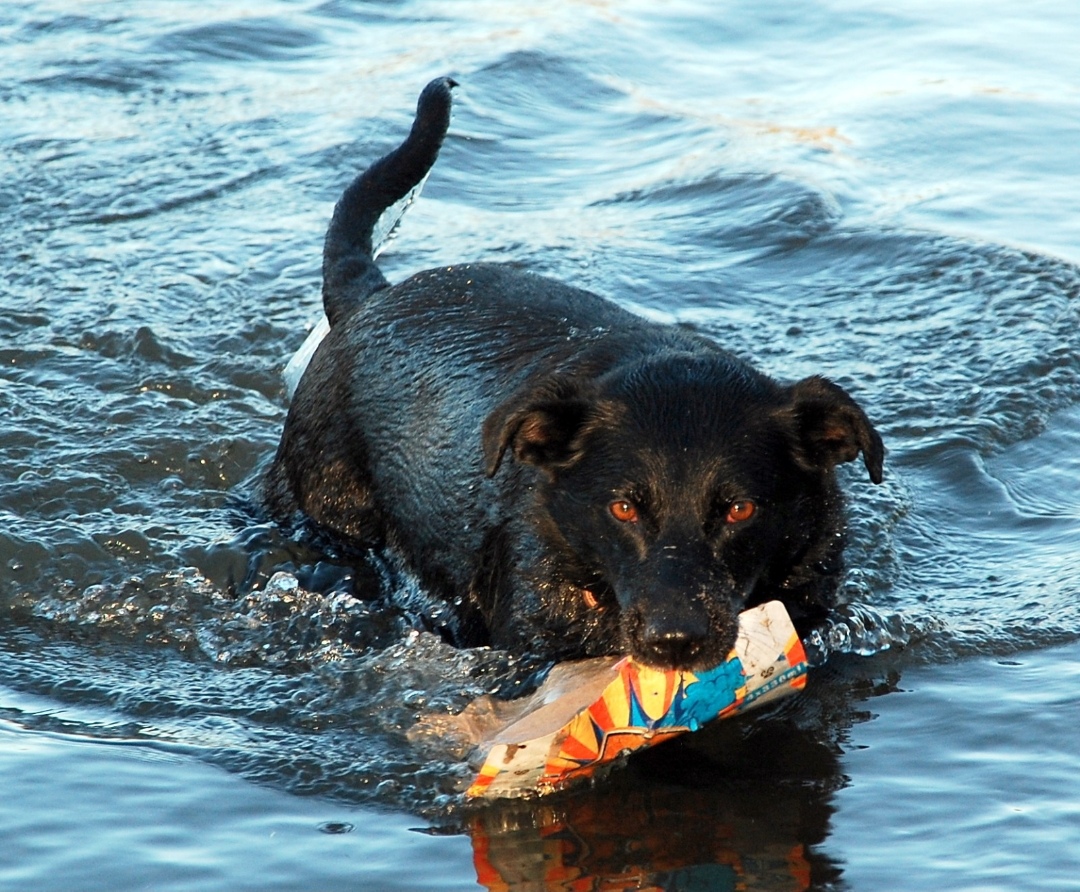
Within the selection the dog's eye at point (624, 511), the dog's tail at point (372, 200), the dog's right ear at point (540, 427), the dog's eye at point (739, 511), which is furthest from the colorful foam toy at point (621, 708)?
the dog's tail at point (372, 200)

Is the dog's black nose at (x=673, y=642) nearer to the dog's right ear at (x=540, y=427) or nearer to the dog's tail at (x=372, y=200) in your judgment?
the dog's right ear at (x=540, y=427)

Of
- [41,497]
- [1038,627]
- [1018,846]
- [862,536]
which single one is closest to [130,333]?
[41,497]

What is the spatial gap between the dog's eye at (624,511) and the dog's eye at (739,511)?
280 mm

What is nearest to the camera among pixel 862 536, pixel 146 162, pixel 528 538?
Answer: pixel 528 538

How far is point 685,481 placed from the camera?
15.8 feet

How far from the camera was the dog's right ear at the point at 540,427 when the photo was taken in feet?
16.2

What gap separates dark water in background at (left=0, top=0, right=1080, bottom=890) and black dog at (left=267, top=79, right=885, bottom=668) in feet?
1.06

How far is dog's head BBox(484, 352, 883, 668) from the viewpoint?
185 inches

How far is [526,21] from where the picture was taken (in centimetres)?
1384

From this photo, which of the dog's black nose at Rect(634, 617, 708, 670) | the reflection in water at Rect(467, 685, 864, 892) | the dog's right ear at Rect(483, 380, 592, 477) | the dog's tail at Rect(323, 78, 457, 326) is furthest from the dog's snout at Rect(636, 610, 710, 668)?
the dog's tail at Rect(323, 78, 457, 326)

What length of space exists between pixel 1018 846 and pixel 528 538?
1.81 m

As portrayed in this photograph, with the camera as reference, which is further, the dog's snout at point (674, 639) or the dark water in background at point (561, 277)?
the dark water in background at point (561, 277)

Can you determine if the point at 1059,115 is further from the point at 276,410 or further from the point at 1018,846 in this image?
the point at 1018,846

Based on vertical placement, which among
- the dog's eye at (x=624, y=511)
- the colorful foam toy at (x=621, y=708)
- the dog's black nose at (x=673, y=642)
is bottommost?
the colorful foam toy at (x=621, y=708)
